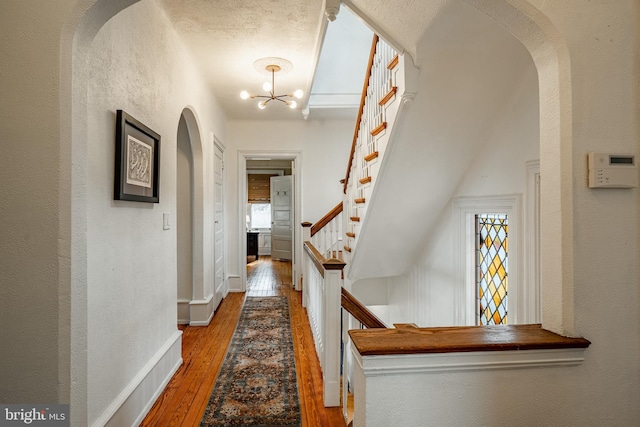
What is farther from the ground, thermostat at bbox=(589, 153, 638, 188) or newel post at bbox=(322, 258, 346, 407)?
thermostat at bbox=(589, 153, 638, 188)

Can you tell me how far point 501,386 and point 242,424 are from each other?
4.59 feet

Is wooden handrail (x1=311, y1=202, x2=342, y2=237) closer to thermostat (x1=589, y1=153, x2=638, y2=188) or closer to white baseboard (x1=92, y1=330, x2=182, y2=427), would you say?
white baseboard (x1=92, y1=330, x2=182, y2=427)

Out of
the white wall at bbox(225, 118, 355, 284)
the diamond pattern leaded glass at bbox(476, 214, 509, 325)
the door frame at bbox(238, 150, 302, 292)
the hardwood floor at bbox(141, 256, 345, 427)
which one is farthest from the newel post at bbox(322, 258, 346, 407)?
the white wall at bbox(225, 118, 355, 284)

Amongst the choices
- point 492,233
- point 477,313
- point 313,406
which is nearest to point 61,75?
point 313,406

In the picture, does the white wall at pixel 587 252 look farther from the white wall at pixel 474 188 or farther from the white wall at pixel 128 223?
the white wall at pixel 128 223

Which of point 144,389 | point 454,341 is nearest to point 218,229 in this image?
point 144,389

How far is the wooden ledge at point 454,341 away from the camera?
3.61 ft

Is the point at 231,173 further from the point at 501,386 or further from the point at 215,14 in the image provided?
the point at 501,386

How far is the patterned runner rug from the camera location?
1.97m

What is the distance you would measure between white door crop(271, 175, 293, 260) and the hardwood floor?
3444 millimetres

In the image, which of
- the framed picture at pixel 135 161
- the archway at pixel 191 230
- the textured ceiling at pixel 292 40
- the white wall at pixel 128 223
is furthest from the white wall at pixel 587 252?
the archway at pixel 191 230

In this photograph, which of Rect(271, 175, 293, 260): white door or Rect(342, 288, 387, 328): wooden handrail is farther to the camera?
Rect(271, 175, 293, 260): white door

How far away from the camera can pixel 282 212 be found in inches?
311

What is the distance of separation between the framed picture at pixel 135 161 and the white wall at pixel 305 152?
2898mm
